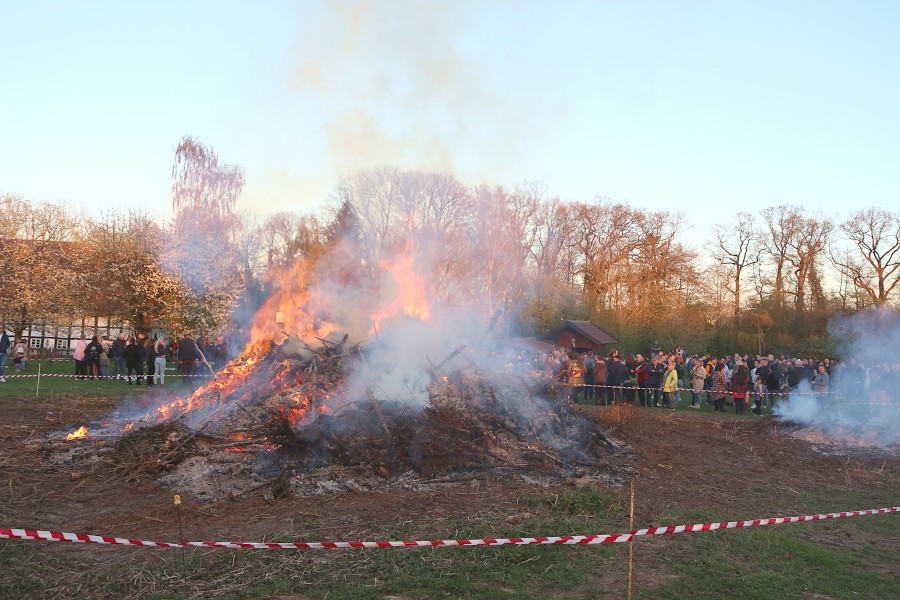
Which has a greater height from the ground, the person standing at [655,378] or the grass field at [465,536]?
the person standing at [655,378]

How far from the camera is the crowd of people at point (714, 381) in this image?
19.2 meters

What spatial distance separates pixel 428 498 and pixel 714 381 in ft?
50.2

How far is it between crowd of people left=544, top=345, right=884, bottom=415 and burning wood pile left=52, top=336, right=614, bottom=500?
811 centimetres

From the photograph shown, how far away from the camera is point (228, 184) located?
37.3m

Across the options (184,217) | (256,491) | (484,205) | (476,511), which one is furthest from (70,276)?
(476,511)

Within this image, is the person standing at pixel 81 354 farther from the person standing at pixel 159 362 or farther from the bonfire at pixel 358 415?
the bonfire at pixel 358 415

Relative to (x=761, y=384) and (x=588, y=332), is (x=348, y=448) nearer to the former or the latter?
(x=761, y=384)

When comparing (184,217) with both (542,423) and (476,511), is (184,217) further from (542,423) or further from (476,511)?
(476,511)

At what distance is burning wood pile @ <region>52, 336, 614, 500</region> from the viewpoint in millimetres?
9141

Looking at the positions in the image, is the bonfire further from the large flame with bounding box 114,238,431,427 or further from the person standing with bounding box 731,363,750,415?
the person standing with bounding box 731,363,750,415

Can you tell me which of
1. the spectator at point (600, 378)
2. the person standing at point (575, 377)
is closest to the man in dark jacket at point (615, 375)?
the spectator at point (600, 378)

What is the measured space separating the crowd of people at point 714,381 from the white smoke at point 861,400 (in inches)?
1.9

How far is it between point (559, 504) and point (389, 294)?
7223 mm

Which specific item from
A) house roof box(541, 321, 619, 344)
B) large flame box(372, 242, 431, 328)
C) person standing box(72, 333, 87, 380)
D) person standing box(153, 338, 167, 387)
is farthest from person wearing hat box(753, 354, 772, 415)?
person standing box(72, 333, 87, 380)
